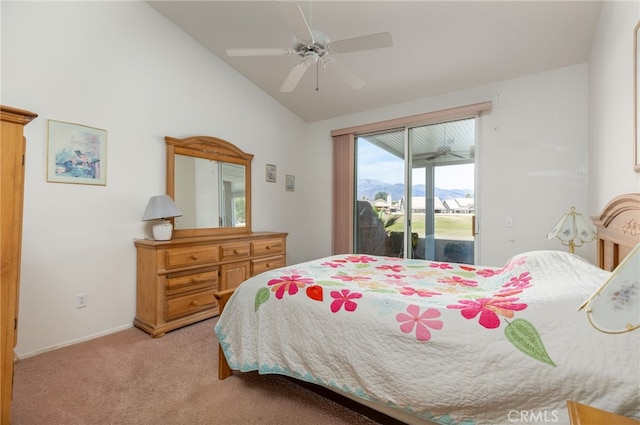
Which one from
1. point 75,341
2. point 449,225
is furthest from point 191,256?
point 449,225

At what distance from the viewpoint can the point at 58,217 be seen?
232cm

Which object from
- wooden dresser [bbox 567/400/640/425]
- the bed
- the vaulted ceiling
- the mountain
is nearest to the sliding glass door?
the mountain

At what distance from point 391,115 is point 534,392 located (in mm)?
3390

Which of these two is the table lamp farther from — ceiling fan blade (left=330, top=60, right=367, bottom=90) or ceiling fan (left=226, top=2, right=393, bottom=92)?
ceiling fan blade (left=330, top=60, right=367, bottom=90)

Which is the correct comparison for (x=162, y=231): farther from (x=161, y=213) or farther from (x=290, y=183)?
(x=290, y=183)

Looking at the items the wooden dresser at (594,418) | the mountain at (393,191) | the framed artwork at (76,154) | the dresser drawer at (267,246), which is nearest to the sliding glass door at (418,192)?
the mountain at (393,191)

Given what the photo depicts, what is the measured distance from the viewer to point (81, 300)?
246cm

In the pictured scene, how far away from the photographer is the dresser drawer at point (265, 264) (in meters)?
3.36

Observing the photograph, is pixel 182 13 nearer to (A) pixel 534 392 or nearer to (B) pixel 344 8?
(B) pixel 344 8

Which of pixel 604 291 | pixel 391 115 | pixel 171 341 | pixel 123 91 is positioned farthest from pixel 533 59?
pixel 171 341

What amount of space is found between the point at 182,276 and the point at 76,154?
52.6 inches

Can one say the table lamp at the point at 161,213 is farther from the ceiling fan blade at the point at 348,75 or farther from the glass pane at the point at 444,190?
the glass pane at the point at 444,190

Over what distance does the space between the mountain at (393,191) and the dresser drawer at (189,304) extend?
238 centimetres

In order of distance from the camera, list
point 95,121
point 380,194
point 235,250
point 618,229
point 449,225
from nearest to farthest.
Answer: point 618,229 → point 95,121 → point 235,250 → point 449,225 → point 380,194
